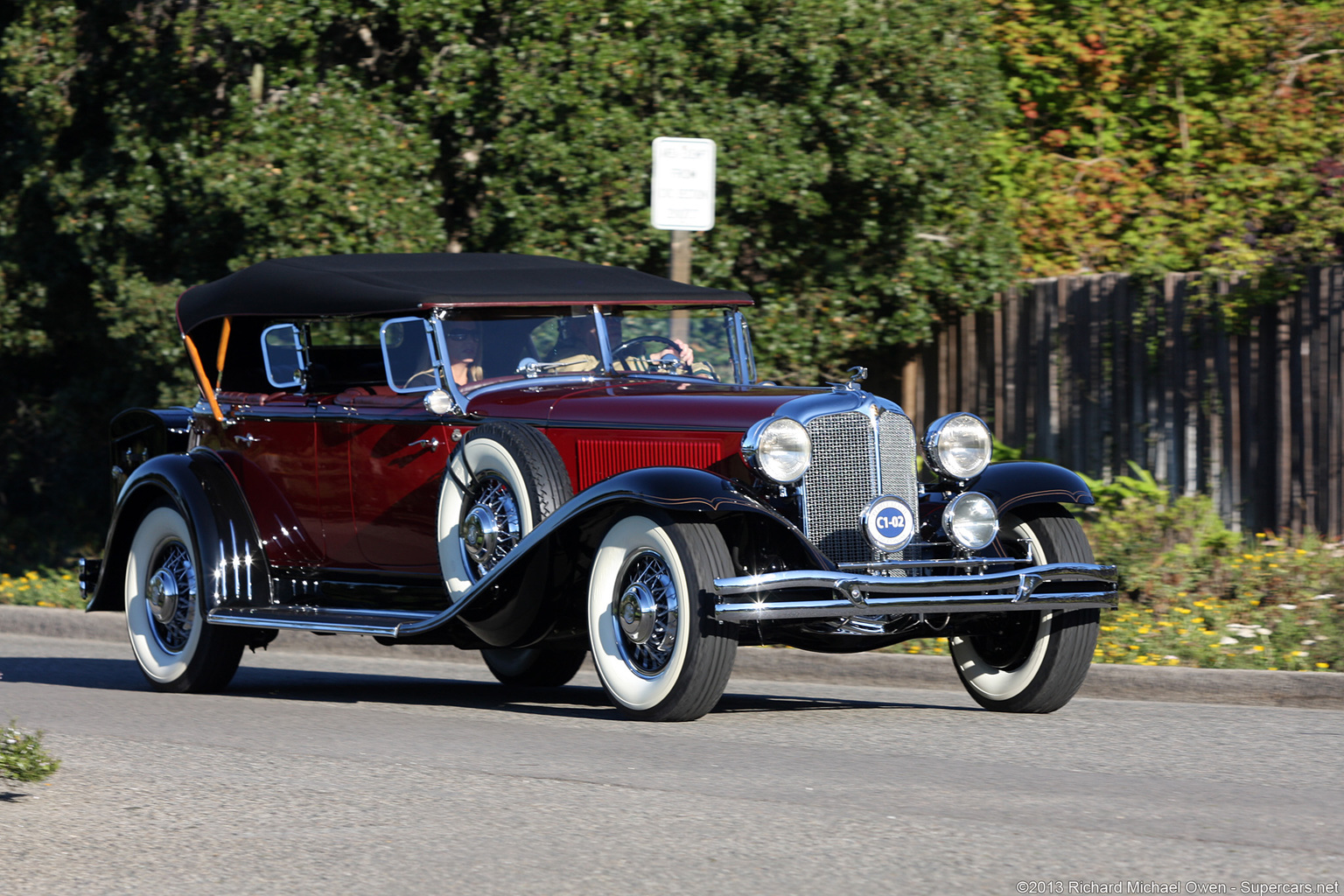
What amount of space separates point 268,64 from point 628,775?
9344 mm

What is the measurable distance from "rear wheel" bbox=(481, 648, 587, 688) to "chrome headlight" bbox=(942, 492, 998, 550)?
2.72 meters

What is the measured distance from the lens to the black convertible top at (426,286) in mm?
8023

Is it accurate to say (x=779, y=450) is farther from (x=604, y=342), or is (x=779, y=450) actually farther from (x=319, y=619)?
(x=319, y=619)

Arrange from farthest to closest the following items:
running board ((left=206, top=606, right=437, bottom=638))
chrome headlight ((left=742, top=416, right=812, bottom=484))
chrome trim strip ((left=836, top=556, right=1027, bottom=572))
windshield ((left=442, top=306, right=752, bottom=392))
Answer: windshield ((left=442, top=306, right=752, bottom=392)) → running board ((left=206, top=606, right=437, bottom=638)) → chrome headlight ((left=742, top=416, right=812, bottom=484)) → chrome trim strip ((left=836, top=556, right=1027, bottom=572))

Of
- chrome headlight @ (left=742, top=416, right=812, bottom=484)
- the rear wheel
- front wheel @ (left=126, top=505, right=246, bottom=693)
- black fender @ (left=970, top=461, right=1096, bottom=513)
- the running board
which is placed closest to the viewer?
chrome headlight @ (left=742, top=416, right=812, bottom=484)

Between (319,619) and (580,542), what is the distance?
148 centimetres

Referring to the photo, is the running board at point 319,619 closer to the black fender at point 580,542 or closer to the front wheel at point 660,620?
the black fender at point 580,542

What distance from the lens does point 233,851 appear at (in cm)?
462

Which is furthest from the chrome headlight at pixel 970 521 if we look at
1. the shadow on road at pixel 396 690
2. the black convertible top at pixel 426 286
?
the black convertible top at pixel 426 286

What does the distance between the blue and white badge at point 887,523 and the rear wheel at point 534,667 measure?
8.55 feet

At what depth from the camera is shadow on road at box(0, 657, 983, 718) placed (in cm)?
762

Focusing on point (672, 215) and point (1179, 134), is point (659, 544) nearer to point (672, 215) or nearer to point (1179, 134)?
point (672, 215)

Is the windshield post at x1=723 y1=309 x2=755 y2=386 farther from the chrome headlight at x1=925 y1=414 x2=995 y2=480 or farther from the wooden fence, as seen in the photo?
the wooden fence

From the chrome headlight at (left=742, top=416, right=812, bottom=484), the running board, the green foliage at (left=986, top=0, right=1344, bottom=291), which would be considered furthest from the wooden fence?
the running board
